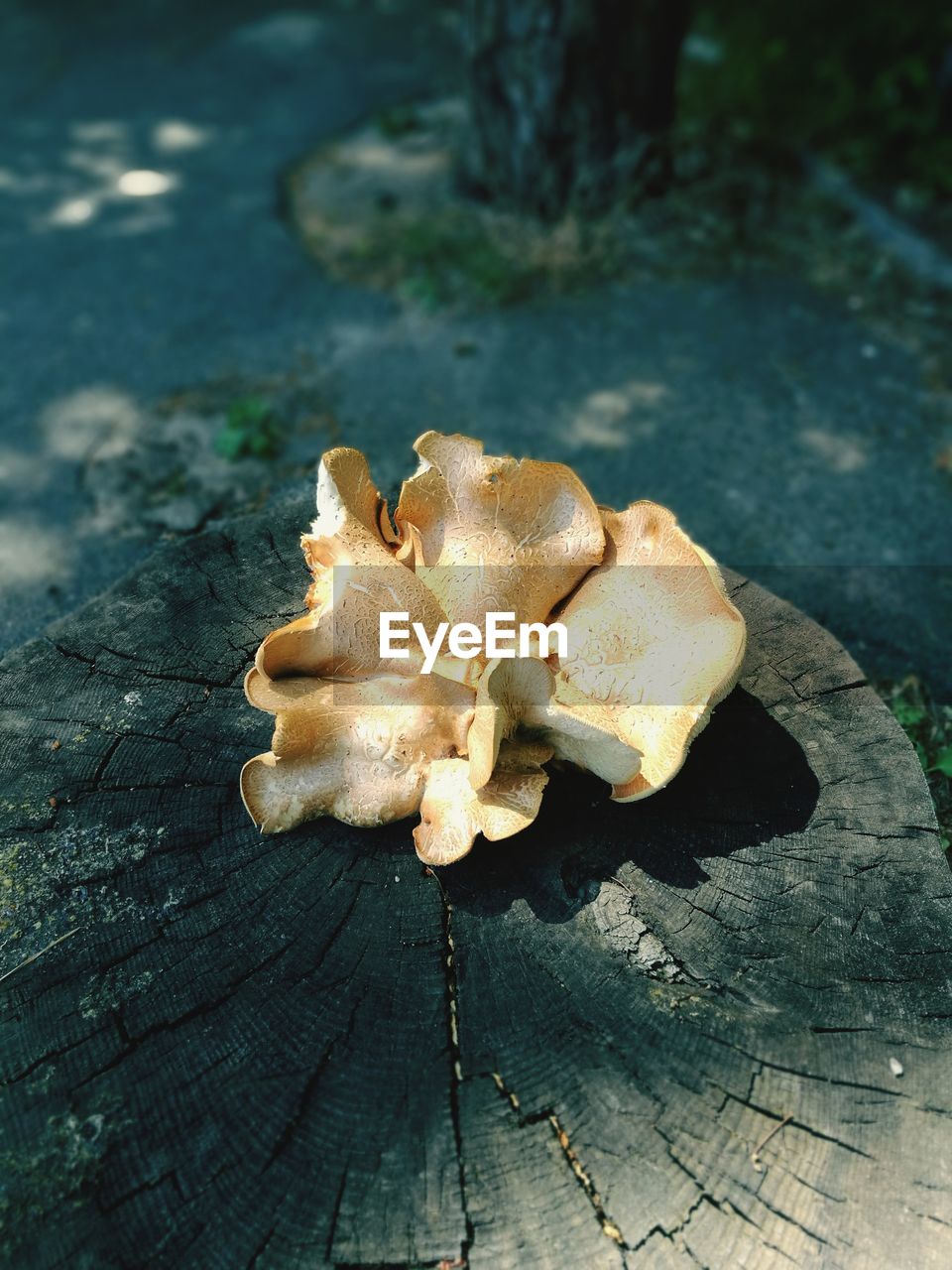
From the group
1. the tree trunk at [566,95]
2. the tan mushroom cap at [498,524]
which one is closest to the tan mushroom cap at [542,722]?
the tan mushroom cap at [498,524]

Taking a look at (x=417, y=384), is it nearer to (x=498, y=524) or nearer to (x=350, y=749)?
(x=498, y=524)

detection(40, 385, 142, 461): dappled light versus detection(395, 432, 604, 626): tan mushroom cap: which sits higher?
detection(395, 432, 604, 626): tan mushroom cap

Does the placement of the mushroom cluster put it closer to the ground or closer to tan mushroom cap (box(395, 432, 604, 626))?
tan mushroom cap (box(395, 432, 604, 626))

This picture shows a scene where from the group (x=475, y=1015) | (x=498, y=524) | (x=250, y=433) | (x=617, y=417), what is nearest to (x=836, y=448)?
(x=617, y=417)

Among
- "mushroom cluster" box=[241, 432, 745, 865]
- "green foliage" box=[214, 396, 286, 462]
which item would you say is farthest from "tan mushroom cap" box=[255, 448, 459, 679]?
"green foliage" box=[214, 396, 286, 462]

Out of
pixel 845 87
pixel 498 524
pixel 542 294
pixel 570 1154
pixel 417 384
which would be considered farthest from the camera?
pixel 845 87
